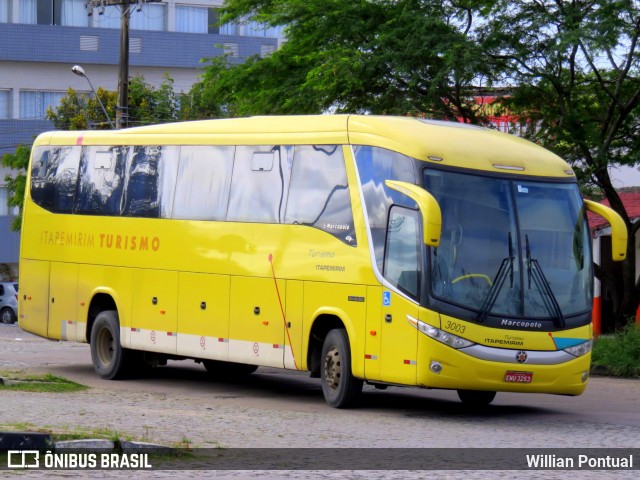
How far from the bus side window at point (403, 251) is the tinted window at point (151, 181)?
16.1 feet

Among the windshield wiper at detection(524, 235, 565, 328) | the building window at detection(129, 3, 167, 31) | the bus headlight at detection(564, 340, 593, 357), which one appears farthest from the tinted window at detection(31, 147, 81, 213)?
the building window at detection(129, 3, 167, 31)

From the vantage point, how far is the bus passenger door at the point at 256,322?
16.8 metres

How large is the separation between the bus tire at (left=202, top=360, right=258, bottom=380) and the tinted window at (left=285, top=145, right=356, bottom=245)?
4.97 metres

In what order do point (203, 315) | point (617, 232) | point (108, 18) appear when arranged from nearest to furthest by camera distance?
1. point (617, 232)
2. point (203, 315)
3. point (108, 18)

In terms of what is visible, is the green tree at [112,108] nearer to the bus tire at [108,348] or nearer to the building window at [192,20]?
the building window at [192,20]

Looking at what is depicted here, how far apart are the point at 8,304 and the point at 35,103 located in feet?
38.3

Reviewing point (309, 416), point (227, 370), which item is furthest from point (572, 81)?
point (309, 416)

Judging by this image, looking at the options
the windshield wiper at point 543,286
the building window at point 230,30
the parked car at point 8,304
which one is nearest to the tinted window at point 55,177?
the windshield wiper at point 543,286

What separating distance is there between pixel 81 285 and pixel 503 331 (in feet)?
27.4

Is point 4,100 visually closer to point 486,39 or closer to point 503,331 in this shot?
point 486,39

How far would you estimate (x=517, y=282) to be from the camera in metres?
15.0

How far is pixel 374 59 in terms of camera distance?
25500 millimetres

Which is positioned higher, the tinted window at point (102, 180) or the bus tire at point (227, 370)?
the tinted window at point (102, 180)

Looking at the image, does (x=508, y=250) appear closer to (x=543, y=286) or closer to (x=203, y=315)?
(x=543, y=286)
